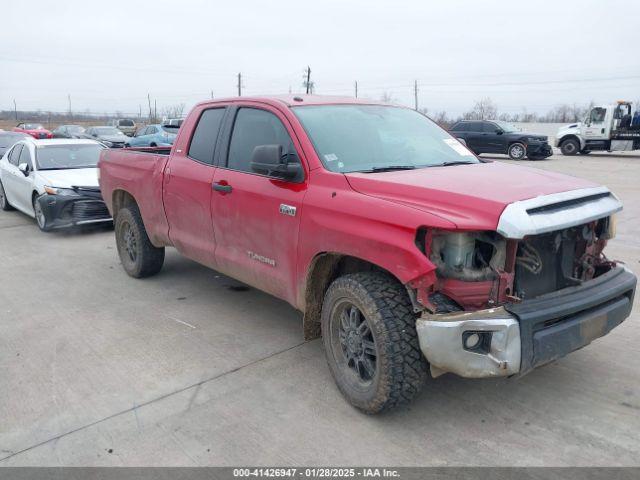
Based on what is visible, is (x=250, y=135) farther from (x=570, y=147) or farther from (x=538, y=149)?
(x=570, y=147)

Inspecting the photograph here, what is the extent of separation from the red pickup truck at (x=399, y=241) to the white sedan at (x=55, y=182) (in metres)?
4.99

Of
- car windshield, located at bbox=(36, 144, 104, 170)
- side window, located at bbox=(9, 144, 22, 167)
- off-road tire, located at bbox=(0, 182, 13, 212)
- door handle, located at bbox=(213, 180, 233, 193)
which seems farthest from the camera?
off-road tire, located at bbox=(0, 182, 13, 212)

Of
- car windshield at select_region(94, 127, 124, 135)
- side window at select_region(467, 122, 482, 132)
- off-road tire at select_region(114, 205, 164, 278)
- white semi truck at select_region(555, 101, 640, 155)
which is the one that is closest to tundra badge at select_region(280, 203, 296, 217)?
off-road tire at select_region(114, 205, 164, 278)

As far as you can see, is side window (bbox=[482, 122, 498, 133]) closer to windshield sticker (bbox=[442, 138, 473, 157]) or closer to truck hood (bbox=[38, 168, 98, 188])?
truck hood (bbox=[38, 168, 98, 188])

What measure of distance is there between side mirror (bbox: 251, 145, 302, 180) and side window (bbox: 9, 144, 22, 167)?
8.67 m

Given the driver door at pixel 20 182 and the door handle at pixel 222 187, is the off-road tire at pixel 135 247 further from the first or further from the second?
the driver door at pixel 20 182

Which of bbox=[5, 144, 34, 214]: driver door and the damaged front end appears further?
bbox=[5, 144, 34, 214]: driver door

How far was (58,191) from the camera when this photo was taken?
914 cm

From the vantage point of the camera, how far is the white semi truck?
989 inches

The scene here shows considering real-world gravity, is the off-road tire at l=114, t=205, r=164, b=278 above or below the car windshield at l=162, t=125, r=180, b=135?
below

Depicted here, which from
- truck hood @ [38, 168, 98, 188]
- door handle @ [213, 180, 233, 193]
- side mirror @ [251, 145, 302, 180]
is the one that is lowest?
truck hood @ [38, 168, 98, 188]

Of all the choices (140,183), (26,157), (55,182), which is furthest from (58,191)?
(140,183)

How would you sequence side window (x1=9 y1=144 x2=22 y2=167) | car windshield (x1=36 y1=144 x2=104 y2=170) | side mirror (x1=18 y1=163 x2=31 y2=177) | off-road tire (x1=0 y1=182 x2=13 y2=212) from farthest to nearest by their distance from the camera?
off-road tire (x1=0 y1=182 x2=13 y2=212)
side window (x1=9 y1=144 x2=22 y2=167)
car windshield (x1=36 y1=144 x2=104 y2=170)
side mirror (x1=18 y1=163 x2=31 y2=177)

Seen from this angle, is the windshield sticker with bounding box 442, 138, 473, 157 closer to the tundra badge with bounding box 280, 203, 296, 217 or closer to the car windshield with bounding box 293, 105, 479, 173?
the car windshield with bounding box 293, 105, 479, 173
